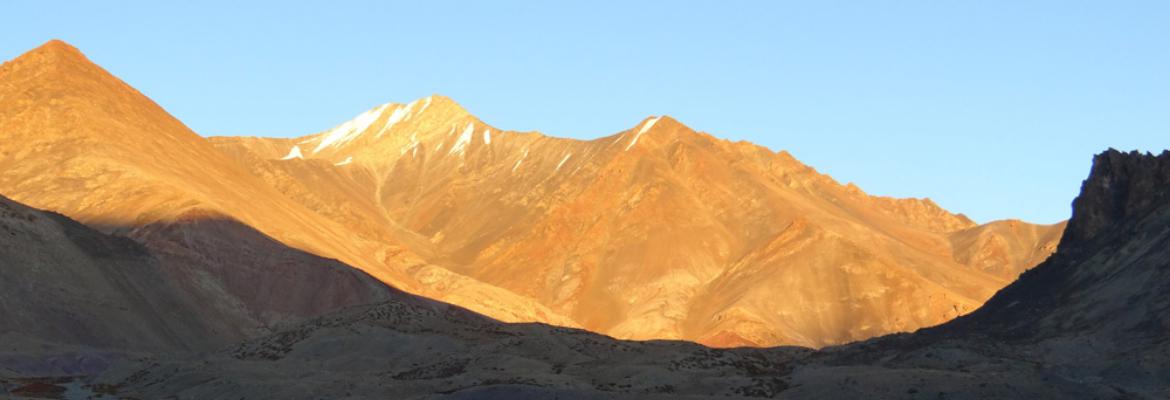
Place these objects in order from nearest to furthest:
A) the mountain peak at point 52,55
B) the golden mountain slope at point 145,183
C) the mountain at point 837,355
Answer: the mountain at point 837,355, the golden mountain slope at point 145,183, the mountain peak at point 52,55

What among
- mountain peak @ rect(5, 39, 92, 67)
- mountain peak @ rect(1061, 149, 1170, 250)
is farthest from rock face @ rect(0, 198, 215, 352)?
mountain peak @ rect(5, 39, 92, 67)

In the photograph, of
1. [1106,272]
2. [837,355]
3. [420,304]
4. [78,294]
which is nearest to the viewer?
[837,355]

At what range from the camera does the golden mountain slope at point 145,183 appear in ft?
479

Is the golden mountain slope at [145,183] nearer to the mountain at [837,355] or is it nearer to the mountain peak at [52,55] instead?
the mountain peak at [52,55]

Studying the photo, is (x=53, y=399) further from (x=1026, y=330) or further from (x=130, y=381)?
(x=1026, y=330)

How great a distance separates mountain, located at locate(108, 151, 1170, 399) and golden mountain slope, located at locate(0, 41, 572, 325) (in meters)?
66.5

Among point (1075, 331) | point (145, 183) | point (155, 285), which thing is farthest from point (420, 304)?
point (1075, 331)

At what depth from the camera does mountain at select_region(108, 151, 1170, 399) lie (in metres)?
59.0

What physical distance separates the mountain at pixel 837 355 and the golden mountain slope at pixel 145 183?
66479 millimetres

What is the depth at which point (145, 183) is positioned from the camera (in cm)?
15588

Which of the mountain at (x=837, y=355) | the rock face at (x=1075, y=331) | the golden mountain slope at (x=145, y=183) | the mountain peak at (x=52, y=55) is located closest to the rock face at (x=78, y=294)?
the golden mountain slope at (x=145, y=183)

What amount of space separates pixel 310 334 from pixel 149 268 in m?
50.2

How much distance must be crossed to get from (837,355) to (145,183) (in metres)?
97.5

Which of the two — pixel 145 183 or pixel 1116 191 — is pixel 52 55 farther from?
pixel 1116 191
